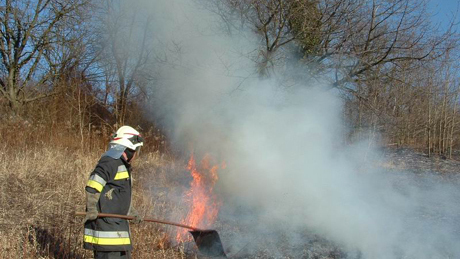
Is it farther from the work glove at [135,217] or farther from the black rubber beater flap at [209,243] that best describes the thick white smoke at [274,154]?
the work glove at [135,217]

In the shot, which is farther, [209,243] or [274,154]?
[274,154]

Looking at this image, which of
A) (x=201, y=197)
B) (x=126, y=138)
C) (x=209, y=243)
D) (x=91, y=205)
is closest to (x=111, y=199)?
(x=91, y=205)

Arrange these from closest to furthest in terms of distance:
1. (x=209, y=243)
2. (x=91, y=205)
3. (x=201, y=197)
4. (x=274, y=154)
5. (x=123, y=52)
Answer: (x=91, y=205) → (x=209, y=243) → (x=201, y=197) → (x=274, y=154) → (x=123, y=52)

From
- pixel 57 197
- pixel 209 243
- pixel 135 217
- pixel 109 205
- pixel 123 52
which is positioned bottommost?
pixel 209 243

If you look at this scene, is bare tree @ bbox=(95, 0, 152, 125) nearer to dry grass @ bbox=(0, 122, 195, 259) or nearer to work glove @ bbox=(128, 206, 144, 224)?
dry grass @ bbox=(0, 122, 195, 259)

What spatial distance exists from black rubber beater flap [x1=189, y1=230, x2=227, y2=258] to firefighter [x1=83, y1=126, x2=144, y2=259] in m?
1.23

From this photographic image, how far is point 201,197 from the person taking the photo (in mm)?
6363

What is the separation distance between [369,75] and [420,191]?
15.3 feet

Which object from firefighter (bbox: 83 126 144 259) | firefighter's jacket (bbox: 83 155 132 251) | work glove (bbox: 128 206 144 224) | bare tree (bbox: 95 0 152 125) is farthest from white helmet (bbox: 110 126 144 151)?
bare tree (bbox: 95 0 152 125)

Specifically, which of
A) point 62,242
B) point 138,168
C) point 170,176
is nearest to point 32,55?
point 138,168

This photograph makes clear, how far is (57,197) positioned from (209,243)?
2688 mm

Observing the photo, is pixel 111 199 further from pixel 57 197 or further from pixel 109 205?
pixel 57 197

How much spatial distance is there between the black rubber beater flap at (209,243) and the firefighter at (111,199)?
1.23 m

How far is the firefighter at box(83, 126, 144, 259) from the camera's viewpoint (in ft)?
9.46
